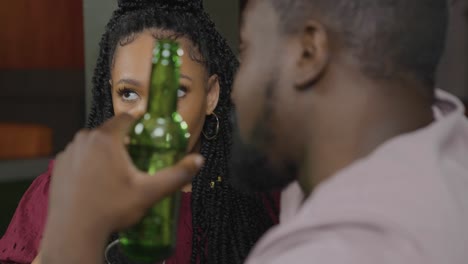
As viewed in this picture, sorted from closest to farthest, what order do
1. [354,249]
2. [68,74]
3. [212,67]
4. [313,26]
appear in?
[354,249] → [313,26] → [212,67] → [68,74]

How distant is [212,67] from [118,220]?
35.7 inches

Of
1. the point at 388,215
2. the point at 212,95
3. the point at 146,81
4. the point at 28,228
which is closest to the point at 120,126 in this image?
the point at 388,215

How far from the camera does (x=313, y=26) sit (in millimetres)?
784

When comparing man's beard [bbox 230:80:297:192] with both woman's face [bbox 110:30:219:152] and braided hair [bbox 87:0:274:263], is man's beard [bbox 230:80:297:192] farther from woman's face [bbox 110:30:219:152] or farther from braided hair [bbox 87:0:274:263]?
braided hair [bbox 87:0:274:263]

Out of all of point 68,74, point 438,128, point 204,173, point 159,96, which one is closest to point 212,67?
point 204,173

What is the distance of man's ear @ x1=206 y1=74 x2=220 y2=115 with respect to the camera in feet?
5.12

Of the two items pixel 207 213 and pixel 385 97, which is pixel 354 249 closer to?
pixel 385 97

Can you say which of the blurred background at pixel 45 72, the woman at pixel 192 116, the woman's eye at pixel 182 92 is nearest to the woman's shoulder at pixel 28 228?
the woman at pixel 192 116

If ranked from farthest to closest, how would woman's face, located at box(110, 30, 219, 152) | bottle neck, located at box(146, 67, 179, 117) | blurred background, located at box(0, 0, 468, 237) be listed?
blurred background, located at box(0, 0, 468, 237)
woman's face, located at box(110, 30, 219, 152)
bottle neck, located at box(146, 67, 179, 117)

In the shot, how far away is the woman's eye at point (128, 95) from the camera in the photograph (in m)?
1.45

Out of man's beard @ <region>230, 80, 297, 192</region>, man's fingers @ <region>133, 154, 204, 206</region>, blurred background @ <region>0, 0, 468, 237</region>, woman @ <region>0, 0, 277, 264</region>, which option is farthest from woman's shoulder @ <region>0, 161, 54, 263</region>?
blurred background @ <region>0, 0, 468, 237</region>

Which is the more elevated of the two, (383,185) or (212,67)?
(383,185)

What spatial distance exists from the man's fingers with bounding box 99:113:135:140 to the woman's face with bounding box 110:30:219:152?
65 cm

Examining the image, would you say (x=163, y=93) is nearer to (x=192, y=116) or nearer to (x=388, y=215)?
(x=388, y=215)
